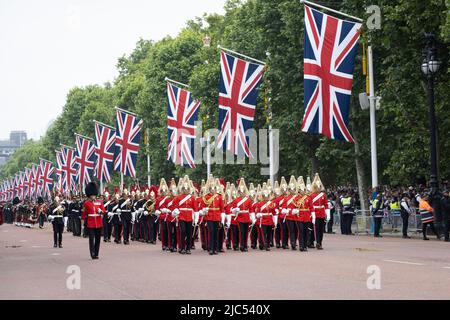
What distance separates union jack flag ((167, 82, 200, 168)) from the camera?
43.2 meters

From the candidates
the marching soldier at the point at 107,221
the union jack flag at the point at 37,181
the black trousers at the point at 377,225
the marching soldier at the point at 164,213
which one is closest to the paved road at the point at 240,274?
the marching soldier at the point at 164,213

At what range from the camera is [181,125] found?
4369 centimetres

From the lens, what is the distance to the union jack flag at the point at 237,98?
3619 centimetres

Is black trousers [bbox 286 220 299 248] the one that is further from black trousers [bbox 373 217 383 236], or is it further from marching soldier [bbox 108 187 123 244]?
marching soldier [bbox 108 187 123 244]

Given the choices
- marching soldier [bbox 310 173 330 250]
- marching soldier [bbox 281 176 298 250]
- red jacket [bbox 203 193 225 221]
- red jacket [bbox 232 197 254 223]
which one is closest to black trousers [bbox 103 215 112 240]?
red jacket [bbox 232 197 254 223]

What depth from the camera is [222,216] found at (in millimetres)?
26578

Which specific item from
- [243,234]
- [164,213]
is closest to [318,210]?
[243,234]

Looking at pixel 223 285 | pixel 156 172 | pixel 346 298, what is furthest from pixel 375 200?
pixel 156 172

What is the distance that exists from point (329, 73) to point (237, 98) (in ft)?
20.1

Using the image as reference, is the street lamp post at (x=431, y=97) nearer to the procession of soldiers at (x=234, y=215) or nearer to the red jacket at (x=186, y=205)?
the procession of soldiers at (x=234, y=215)

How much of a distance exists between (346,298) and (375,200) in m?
23.0

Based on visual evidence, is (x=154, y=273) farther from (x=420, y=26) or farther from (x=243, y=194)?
(x=420, y=26)

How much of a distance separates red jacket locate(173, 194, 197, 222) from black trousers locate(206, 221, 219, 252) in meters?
0.56

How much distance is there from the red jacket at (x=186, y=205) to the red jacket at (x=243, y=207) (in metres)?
1.44
